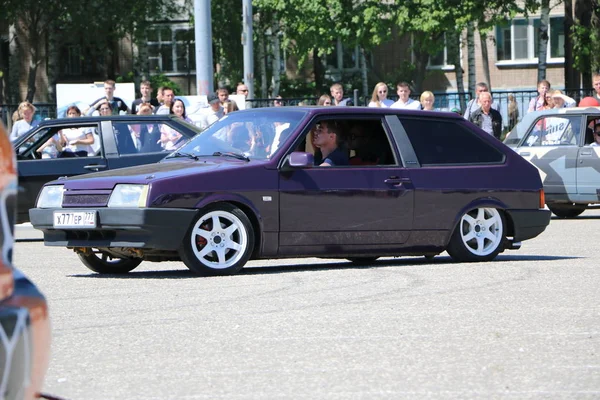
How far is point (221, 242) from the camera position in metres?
11.2

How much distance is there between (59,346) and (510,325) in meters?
2.53

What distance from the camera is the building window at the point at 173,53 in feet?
201

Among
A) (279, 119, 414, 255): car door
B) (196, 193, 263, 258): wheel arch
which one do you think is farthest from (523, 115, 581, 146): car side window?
(196, 193, 263, 258): wheel arch

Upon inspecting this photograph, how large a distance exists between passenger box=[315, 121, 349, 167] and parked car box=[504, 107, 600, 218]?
742 cm

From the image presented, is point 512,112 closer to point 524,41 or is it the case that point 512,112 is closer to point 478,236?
point 478,236

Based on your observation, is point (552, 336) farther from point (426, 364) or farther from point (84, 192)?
point (84, 192)

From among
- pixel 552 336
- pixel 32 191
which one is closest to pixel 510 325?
pixel 552 336

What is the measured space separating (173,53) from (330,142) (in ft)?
167

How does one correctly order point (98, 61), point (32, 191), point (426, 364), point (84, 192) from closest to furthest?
point (426, 364), point (84, 192), point (32, 191), point (98, 61)

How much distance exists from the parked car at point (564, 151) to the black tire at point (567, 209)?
29cm

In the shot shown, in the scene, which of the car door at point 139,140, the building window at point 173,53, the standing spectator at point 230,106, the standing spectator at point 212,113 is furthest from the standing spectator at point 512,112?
the building window at point 173,53

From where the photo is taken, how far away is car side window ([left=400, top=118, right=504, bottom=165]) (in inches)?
493

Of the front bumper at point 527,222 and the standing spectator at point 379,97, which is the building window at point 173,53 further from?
the front bumper at point 527,222

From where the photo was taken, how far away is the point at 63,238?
11.3 metres
